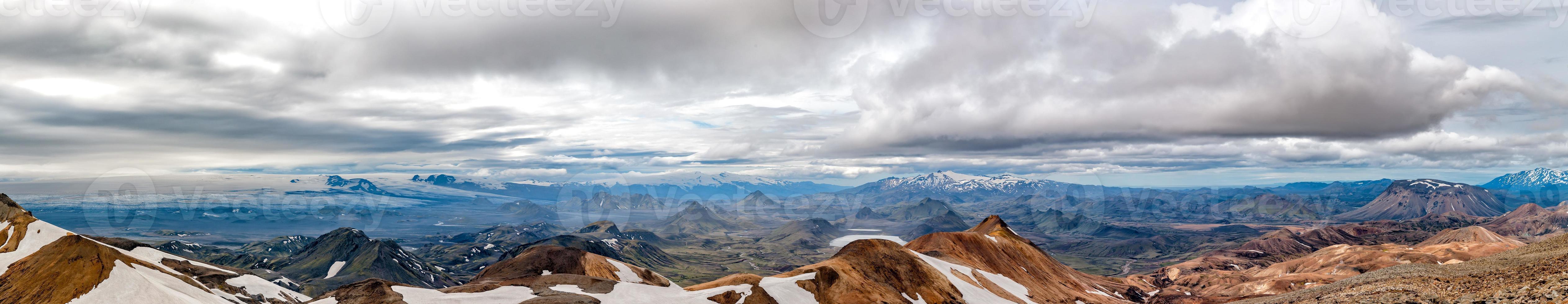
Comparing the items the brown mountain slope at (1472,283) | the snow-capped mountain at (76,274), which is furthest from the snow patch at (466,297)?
the brown mountain slope at (1472,283)

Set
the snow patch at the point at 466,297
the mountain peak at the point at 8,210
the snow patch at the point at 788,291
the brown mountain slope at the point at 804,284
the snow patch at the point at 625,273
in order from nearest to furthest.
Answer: the snow patch at the point at 466,297 → the brown mountain slope at the point at 804,284 → the snow patch at the point at 788,291 → the mountain peak at the point at 8,210 → the snow patch at the point at 625,273

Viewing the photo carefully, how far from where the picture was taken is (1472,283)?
A: 65.6m

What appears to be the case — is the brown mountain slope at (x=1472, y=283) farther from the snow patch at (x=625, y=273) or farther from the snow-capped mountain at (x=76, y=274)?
the snow-capped mountain at (x=76, y=274)

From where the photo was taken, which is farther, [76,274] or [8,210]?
[8,210]

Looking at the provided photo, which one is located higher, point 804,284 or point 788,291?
point 804,284

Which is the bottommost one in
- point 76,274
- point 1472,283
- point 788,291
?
point 788,291

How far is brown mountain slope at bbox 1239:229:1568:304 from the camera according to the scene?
55219 millimetres

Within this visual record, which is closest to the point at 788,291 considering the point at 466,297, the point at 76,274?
the point at 466,297

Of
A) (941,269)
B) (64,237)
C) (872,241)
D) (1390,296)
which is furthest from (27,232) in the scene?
(1390,296)

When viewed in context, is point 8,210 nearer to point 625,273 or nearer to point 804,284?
point 625,273

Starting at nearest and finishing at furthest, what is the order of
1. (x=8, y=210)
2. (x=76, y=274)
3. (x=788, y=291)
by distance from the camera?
(x=788, y=291) < (x=76, y=274) < (x=8, y=210)

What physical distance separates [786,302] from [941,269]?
60.3m

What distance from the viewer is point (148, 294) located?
105688 mm

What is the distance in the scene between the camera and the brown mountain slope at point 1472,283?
55219 mm
